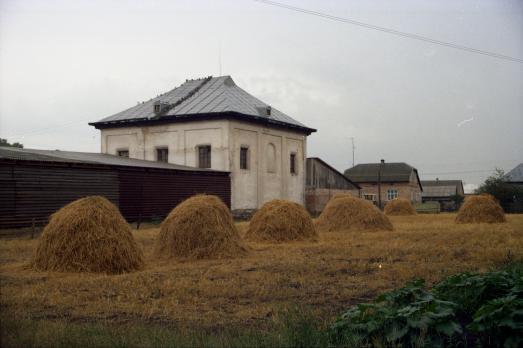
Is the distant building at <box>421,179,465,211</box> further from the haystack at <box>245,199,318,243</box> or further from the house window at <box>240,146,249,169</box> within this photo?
the haystack at <box>245,199,318,243</box>

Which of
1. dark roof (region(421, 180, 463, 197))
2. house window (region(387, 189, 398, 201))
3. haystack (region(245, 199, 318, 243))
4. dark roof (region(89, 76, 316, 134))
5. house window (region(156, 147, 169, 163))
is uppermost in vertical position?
dark roof (region(89, 76, 316, 134))

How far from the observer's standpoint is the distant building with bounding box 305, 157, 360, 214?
44.4 meters

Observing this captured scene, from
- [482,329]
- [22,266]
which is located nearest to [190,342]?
[482,329]

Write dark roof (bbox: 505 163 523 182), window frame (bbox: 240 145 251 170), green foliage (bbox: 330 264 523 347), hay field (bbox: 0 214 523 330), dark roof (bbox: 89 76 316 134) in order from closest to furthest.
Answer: green foliage (bbox: 330 264 523 347) → hay field (bbox: 0 214 523 330) → dark roof (bbox: 89 76 316 134) → window frame (bbox: 240 145 251 170) → dark roof (bbox: 505 163 523 182)

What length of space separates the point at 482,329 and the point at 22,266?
388 inches

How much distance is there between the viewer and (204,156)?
3794cm

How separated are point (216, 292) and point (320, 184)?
1477 inches

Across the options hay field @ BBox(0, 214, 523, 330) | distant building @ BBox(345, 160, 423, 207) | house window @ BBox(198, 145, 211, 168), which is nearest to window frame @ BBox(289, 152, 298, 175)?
house window @ BBox(198, 145, 211, 168)

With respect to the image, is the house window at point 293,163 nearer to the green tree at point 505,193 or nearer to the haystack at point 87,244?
the green tree at point 505,193

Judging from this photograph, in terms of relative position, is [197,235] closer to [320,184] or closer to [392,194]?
[320,184]

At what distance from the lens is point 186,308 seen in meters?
7.50

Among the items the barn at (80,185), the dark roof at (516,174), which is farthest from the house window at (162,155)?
the dark roof at (516,174)

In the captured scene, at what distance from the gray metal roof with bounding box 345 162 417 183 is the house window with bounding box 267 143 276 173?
42815 mm

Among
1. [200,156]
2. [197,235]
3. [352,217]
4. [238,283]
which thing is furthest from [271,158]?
[238,283]
